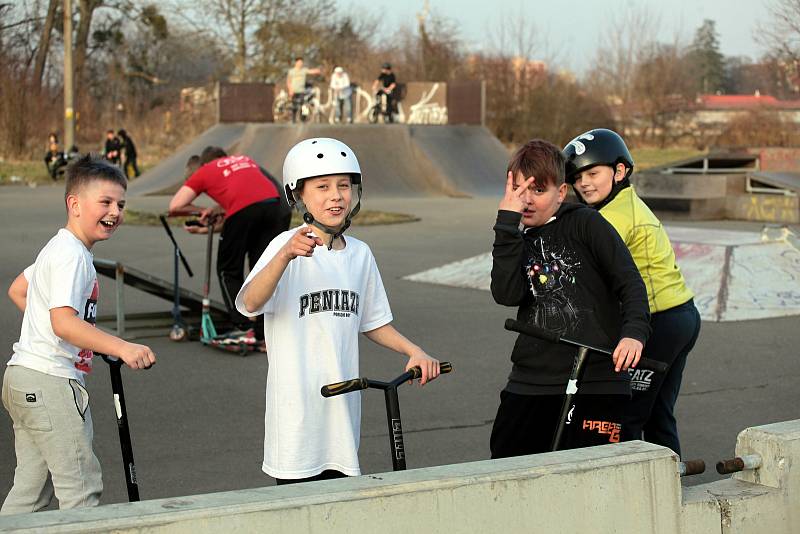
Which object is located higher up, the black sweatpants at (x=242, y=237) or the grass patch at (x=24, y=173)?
the black sweatpants at (x=242, y=237)

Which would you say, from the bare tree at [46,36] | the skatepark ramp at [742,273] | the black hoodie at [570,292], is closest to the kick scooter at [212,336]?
the skatepark ramp at [742,273]

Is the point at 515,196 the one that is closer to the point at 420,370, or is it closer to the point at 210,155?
the point at 420,370

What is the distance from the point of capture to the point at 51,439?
4.11 metres

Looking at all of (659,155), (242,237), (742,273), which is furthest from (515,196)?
(659,155)

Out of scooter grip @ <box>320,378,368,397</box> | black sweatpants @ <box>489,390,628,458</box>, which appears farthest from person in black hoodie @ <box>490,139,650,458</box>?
scooter grip @ <box>320,378,368,397</box>

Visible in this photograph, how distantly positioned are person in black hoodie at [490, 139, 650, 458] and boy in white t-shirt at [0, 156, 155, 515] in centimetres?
151

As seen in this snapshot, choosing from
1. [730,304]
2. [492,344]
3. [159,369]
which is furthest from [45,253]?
[730,304]

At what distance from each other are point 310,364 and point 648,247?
69.2 inches

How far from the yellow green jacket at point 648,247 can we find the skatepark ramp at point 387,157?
23.3 m

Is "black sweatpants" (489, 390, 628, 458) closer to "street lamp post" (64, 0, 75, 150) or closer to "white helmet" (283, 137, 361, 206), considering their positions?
"white helmet" (283, 137, 361, 206)

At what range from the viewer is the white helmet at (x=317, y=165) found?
3.92 meters

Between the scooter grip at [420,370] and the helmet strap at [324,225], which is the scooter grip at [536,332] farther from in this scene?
the helmet strap at [324,225]

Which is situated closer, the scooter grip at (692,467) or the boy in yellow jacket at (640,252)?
the scooter grip at (692,467)

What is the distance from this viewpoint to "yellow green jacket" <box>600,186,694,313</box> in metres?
4.86
